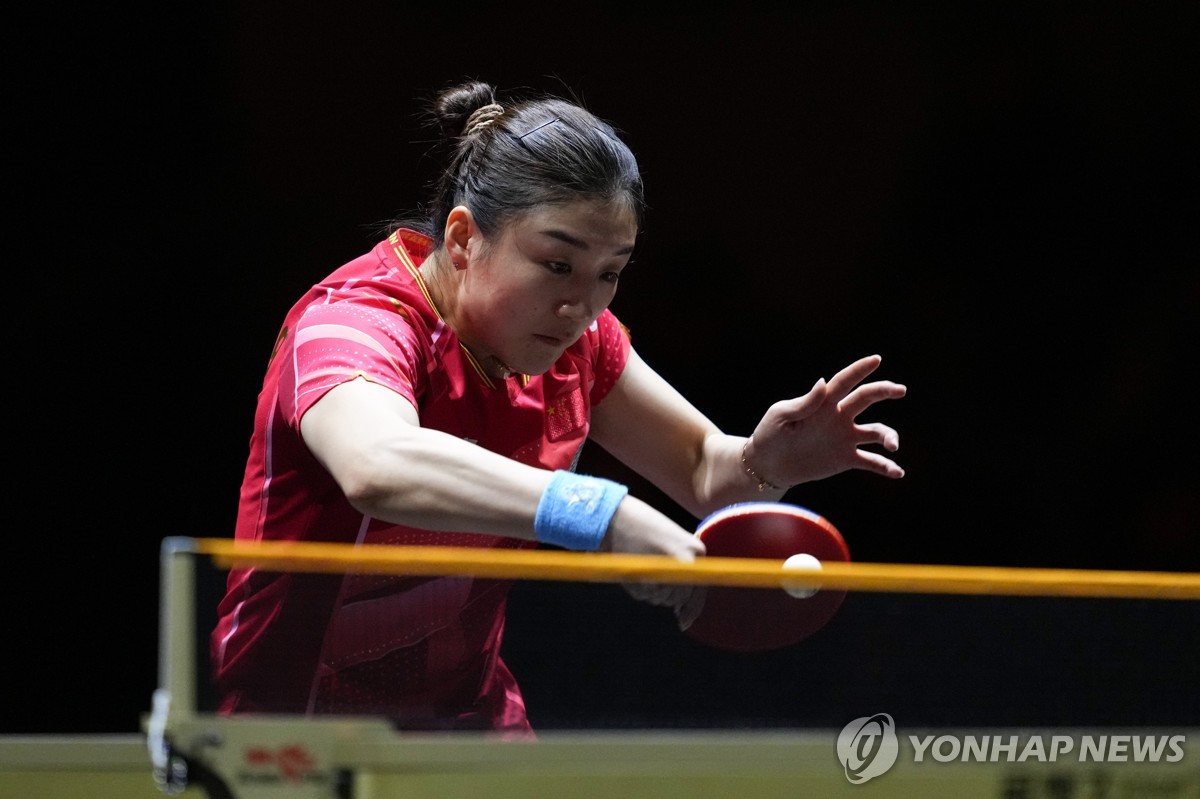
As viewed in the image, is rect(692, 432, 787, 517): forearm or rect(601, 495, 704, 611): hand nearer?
rect(601, 495, 704, 611): hand

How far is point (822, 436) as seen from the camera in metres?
2.29

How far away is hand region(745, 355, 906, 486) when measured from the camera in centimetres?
222

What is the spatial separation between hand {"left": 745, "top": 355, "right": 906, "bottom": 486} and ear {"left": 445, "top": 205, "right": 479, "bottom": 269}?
1.76 feet

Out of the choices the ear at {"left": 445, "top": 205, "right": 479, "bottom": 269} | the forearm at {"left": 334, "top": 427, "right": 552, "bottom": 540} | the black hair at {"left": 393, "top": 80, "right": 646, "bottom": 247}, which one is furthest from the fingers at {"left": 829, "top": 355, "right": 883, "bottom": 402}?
the forearm at {"left": 334, "top": 427, "right": 552, "bottom": 540}

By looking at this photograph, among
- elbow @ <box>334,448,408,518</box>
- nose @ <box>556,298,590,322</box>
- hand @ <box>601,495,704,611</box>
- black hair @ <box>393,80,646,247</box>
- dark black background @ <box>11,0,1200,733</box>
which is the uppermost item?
dark black background @ <box>11,0,1200,733</box>

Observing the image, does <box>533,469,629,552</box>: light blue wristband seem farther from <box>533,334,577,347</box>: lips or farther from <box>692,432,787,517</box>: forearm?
<box>692,432,787,517</box>: forearm

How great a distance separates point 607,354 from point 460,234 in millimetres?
375

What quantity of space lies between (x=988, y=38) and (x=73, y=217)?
2670 mm

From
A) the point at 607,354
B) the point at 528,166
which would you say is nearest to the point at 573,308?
the point at 528,166

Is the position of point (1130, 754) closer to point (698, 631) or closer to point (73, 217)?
point (698, 631)

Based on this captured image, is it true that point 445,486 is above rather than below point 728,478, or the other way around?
below

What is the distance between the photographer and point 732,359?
4059 mm

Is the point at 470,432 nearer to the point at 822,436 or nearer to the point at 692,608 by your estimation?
the point at 822,436

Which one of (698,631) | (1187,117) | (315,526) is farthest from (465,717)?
(1187,117)
